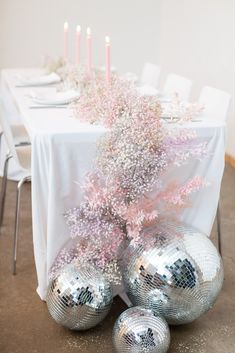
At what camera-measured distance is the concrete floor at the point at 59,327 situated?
179cm

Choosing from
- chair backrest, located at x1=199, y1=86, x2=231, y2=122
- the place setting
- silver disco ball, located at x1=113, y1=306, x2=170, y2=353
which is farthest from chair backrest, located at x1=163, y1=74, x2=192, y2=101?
silver disco ball, located at x1=113, y1=306, x2=170, y2=353

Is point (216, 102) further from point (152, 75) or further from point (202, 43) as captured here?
point (202, 43)

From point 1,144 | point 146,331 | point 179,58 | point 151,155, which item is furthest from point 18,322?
point 179,58

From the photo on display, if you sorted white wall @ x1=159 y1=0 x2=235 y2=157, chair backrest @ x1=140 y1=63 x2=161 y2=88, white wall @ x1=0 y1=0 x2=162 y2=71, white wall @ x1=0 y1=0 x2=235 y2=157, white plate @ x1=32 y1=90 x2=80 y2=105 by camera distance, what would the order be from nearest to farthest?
white plate @ x1=32 y1=90 x2=80 y2=105
chair backrest @ x1=140 y1=63 x2=161 y2=88
white wall @ x1=159 y1=0 x2=235 y2=157
white wall @ x1=0 y1=0 x2=235 y2=157
white wall @ x1=0 y1=0 x2=162 y2=71

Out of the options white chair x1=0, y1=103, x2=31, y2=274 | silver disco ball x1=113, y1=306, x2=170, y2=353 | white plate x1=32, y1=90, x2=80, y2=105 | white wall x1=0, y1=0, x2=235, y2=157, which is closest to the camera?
silver disco ball x1=113, y1=306, x2=170, y2=353

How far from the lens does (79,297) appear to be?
69.2 inches

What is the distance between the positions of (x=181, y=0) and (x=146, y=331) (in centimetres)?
380

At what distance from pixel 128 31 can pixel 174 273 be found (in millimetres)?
3814

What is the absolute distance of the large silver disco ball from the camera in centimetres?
176

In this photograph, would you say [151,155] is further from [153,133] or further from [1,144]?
[1,144]

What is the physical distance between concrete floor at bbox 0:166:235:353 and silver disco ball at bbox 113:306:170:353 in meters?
0.10

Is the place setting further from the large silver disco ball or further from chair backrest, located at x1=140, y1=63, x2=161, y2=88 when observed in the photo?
chair backrest, located at x1=140, y1=63, x2=161, y2=88

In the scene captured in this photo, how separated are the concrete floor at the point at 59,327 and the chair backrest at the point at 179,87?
115 cm

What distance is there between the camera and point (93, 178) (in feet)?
6.13
